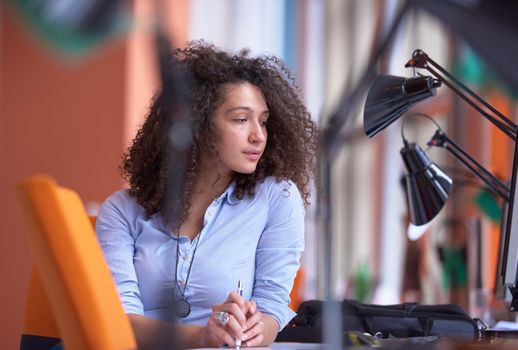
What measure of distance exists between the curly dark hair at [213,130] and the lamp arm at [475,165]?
1.52 feet

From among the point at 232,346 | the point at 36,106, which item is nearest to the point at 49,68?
the point at 36,106

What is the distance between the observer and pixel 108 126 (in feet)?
19.6

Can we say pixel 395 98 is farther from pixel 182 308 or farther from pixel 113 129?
pixel 113 129

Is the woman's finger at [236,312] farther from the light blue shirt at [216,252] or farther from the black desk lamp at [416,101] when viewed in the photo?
the black desk lamp at [416,101]

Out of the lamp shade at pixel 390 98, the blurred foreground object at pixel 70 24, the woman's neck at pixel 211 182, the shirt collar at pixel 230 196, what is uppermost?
the blurred foreground object at pixel 70 24

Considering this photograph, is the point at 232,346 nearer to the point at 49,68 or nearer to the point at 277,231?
the point at 277,231

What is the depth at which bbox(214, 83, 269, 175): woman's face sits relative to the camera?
192 centimetres

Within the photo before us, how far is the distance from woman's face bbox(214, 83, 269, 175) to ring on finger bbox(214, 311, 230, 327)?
1.31ft

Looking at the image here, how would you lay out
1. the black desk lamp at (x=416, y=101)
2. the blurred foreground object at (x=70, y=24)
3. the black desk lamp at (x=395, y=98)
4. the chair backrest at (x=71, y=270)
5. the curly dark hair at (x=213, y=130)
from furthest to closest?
the blurred foreground object at (x=70, y=24) < the curly dark hair at (x=213, y=130) < the black desk lamp at (x=395, y=98) < the black desk lamp at (x=416, y=101) < the chair backrest at (x=71, y=270)

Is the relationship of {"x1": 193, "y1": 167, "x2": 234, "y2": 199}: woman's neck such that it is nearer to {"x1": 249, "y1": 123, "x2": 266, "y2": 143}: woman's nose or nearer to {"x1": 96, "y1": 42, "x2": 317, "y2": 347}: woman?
{"x1": 96, "y1": 42, "x2": 317, "y2": 347}: woman

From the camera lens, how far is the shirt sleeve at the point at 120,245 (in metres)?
1.80

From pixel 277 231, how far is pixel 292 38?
753 centimetres

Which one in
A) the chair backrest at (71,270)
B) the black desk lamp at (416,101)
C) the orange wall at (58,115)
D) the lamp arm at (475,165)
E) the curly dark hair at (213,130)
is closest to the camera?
the chair backrest at (71,270)

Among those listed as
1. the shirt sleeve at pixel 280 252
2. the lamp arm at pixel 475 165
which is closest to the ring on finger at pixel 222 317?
the shirt sleeve at pixel 280 252
